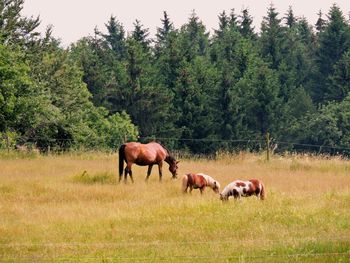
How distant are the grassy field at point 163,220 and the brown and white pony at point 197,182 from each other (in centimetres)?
26

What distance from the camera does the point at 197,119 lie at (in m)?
61.3

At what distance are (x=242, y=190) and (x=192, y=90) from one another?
144ft

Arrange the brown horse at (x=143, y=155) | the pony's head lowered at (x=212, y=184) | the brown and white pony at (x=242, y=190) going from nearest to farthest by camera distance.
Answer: the brown and white pony at (x=242, y=190) → the pony's head lowered at (x=212, y=184) → the brown horse at (x=143, y=155)

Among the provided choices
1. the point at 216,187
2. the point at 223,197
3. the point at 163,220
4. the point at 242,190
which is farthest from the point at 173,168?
the point at 163,220

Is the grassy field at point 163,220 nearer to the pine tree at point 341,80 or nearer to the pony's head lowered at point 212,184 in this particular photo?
the pony's head lowered at point 212,184

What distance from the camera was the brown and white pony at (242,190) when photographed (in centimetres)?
1745

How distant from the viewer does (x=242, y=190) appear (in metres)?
17.6

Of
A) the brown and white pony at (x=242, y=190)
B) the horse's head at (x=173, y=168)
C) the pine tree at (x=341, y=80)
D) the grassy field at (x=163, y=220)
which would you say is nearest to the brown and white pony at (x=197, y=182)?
the grassy field at (x=163, y=220)

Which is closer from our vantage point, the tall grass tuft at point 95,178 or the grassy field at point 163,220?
the grassy field at point 163,220

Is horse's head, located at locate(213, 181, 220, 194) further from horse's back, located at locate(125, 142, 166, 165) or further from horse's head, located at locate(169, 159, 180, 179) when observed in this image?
horse's back, located at locate(125, 142, 166, 165)

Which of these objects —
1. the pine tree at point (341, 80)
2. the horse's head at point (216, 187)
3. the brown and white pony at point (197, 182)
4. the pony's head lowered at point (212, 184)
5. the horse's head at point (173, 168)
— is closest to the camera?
the brown and white pony at point (197, 182)

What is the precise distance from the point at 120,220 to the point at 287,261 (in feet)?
17.0

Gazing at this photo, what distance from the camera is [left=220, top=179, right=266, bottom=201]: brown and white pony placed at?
57.3ft

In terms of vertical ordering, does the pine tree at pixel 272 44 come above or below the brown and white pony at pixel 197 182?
above
